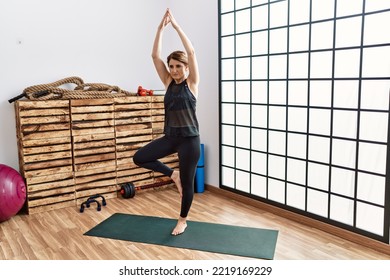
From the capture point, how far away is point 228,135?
443cm

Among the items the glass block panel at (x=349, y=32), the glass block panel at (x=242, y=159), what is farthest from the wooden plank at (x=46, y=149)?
the glass block panel at (x=349, y=32)

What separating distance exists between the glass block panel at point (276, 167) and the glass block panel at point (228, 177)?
23.1 inches

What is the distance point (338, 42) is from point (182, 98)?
4.49 feet

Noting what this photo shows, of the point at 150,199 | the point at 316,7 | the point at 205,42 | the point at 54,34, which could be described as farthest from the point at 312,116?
the point at 54,34

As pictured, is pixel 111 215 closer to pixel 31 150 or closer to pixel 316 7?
pixel 31 150

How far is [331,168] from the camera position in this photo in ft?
10.9

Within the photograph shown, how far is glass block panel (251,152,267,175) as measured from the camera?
3.99 meters

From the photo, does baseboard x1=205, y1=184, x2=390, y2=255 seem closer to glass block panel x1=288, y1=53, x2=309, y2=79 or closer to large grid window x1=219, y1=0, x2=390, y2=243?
large grid window x1=219, y1=0, x2=390, y2=243

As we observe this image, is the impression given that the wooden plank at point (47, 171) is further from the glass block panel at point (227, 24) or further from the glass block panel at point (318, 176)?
the glass block panel at point (318, 176)

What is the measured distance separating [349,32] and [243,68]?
1.29 metres

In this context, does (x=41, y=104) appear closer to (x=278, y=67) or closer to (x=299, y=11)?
(x=278, y=67)

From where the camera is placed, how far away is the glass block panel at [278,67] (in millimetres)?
3664

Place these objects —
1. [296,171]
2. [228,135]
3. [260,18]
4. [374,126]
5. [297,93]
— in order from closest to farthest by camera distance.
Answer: [374,126] < [297,93] < [296,171] < [260,18] < [228,135]

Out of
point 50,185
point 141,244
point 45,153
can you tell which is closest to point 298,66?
point 141,244
